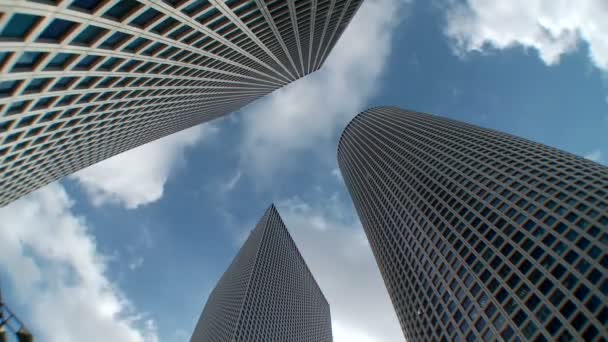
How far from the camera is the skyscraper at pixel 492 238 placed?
1797 inches

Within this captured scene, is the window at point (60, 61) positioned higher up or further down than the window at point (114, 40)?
further down

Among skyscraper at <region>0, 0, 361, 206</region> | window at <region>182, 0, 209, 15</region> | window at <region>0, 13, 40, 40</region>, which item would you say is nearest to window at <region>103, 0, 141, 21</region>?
skyscraper at <region>0, 0, 361, 206</region>

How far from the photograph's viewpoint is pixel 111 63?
3059cm

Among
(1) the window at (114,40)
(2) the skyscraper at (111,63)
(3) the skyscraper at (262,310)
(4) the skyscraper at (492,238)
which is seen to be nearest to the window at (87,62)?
(2) the skyscraper at (111,63)

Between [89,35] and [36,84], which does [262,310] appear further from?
[89,35]

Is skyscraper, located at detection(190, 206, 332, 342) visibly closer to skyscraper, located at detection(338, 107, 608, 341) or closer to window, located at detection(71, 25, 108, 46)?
skyscraper, located at detection(338, 107, 608, 341)

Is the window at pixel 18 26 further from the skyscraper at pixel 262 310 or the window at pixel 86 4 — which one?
the skyscraper at pixel 262 310

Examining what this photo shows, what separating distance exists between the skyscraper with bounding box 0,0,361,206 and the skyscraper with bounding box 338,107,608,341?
157ft

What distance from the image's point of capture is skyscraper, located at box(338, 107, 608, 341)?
4566 cm

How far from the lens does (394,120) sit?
453 feet

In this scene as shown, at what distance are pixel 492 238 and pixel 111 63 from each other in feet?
214

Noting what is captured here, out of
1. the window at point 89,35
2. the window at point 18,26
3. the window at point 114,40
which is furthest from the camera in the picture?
the window at point 114,40

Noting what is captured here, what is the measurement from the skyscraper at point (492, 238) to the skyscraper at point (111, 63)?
157ft

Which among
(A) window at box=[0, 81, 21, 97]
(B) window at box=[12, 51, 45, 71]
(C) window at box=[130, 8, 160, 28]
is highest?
(C) window at box=[130, 8, 160, 28]
